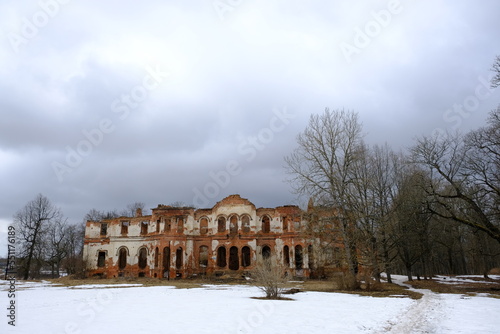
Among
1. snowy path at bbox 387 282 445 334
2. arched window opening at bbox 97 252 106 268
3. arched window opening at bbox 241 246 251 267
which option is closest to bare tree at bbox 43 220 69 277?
arched window opening at bbox 97 252 106 268

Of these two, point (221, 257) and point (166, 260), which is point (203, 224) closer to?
point (221, 257)

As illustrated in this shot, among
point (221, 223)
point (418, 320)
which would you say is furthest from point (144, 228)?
point (418, 320)

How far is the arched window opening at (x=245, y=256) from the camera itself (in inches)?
1604

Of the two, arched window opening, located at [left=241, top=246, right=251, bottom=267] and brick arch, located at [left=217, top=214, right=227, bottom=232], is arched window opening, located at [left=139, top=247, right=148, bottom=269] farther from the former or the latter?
arched window opening, located at [left=241, top=246, right=251, bottom=267]

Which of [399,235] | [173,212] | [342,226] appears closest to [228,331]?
[342,226]

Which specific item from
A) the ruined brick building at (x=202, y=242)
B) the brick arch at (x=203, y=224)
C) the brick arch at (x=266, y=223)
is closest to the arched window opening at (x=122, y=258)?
the ruined brick building at (x=202, y=242)

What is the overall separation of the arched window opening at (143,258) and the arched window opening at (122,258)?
1.85 m

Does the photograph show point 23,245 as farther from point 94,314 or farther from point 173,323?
point 173,323

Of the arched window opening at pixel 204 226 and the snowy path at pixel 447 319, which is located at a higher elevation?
the arched window opening at pixel 204 226

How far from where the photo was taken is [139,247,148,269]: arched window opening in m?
43.8

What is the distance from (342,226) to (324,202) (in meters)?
1.99

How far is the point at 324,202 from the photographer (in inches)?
934

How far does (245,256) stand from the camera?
42.8 meters

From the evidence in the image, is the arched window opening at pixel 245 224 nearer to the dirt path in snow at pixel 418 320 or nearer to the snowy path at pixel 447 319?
the snowy path at pixel 447 319
